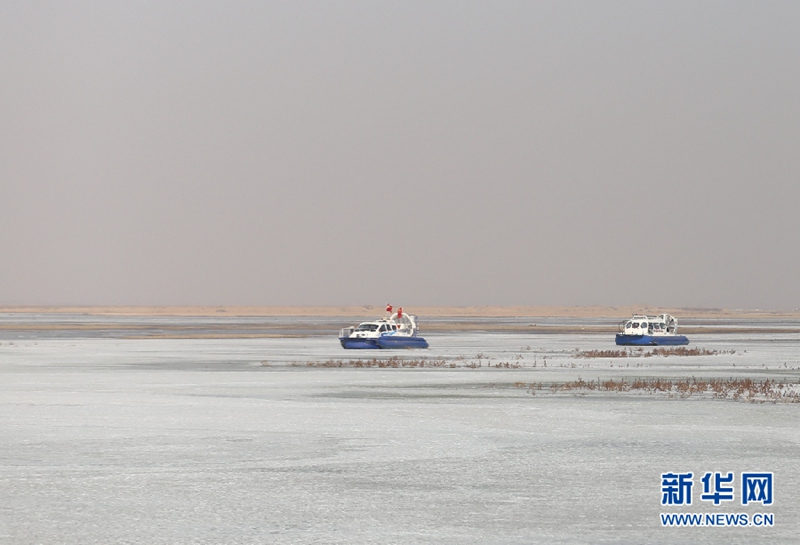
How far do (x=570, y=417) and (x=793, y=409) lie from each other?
6689 millimetres

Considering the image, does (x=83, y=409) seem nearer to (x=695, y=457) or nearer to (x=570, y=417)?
(x=570, y=417)

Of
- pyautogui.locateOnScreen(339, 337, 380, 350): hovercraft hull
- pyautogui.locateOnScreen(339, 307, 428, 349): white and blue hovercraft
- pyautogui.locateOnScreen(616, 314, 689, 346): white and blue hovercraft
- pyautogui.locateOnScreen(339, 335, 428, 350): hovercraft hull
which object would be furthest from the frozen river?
pyautogui.locateOnScreen(616, 314, 689, 346): white and blue hovercraft

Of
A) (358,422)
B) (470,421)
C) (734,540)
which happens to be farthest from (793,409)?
(734,540)

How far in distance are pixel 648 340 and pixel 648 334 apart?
1.88 meters

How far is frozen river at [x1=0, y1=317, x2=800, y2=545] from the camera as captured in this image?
15414 millimetres

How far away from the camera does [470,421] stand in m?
28.1

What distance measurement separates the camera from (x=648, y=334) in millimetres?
80875

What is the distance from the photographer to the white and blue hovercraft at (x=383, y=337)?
70062 mm

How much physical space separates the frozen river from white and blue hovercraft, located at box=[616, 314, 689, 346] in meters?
38.1

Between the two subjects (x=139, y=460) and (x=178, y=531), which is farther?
(x=139, y=460)
